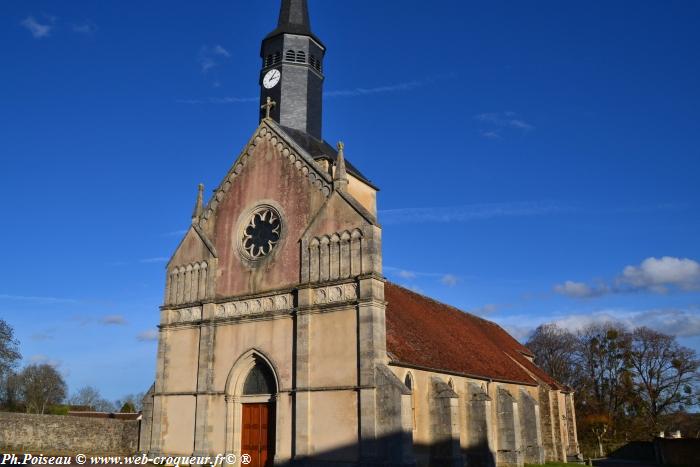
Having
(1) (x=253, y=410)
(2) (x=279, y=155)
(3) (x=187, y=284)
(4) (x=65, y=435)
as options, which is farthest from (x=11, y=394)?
(2) (x=279, y=155)

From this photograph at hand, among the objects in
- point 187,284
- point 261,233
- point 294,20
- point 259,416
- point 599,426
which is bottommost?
point 599,426

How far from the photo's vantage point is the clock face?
2612cm

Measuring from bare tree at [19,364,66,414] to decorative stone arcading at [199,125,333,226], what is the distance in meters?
44.5

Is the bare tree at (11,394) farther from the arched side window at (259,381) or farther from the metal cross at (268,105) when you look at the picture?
the metal cross at (268,105)

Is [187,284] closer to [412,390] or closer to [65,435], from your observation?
[65,435]

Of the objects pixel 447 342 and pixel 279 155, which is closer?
pixel 279 155

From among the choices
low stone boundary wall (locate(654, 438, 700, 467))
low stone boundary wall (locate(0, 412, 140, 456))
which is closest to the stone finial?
low stone boundary wall (locate(0, 412, 140, 456))

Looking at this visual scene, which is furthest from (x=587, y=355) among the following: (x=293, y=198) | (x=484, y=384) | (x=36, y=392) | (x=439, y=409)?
(x=36, y=392)

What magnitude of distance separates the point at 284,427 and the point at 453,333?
44.1 feet

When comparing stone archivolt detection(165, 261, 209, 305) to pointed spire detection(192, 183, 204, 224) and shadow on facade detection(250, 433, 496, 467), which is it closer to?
pointed spire detection(192, 183, 204, 224)

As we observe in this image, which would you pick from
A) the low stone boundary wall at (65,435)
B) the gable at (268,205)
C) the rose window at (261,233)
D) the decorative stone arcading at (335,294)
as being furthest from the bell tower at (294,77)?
the low stone boundary wall at (65,435)

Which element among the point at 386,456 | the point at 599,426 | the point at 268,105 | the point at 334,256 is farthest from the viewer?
the point at 599,426

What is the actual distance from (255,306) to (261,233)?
2943 millimetres

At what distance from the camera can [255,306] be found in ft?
73.6
